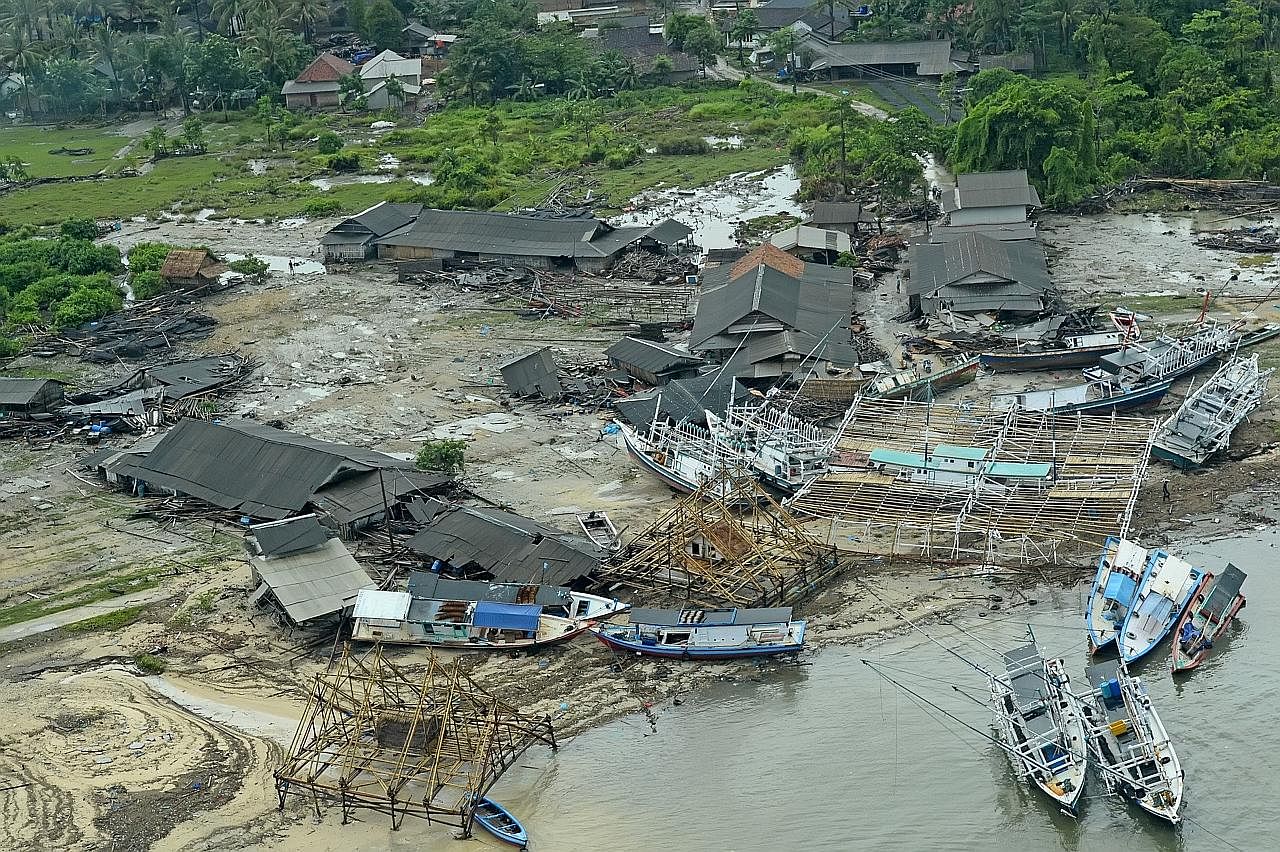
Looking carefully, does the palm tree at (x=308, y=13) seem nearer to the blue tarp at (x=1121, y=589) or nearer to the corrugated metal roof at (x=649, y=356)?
the corrugated metal roof at (x=649, y=356)

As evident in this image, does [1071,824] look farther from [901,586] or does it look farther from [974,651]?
[901,586]

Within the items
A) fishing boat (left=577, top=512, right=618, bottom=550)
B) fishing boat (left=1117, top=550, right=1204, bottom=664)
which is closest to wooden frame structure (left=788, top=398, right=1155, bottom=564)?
fishing boat (left=1117, top=550, right=1204, bottom=664)

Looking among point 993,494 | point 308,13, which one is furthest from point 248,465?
point 308,13

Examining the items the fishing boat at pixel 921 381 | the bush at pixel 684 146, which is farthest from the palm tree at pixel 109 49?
the fishing boat at pixel 921 381

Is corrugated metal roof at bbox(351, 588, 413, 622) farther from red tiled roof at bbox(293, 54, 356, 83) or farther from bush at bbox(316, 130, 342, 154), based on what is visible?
red tiled roof at bbox(293, 54, 356, 83)

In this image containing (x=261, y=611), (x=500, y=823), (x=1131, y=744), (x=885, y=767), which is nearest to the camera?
(x=500, y=823)

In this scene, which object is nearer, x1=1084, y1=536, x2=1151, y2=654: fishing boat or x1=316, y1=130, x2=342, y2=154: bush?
x1=1084, y1=536, x2=1151, y2=654: fishing boat

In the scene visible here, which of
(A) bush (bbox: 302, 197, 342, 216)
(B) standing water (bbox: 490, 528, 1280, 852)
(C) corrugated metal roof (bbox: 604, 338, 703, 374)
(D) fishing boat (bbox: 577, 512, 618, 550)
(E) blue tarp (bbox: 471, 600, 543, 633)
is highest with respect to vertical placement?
(C) corrugated metal roof (bbox: 604, 338, 703, 374)

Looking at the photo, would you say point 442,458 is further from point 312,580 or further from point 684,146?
point 684,146
